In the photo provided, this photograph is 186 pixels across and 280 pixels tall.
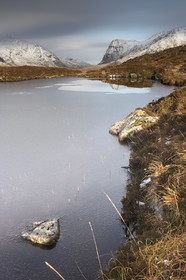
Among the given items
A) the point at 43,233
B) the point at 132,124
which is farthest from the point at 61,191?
the point at 132,124

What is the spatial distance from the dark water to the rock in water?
0.51 ft

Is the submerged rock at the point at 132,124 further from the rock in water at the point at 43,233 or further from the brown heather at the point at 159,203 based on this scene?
the rock in water at the point at 43,233

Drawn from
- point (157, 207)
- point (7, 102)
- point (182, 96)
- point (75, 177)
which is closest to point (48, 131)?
point (75, 177)

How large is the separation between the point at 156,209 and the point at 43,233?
285 cm

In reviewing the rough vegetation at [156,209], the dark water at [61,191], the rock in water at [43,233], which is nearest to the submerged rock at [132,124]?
the rough vegetation at [156,209]

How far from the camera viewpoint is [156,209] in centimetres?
554

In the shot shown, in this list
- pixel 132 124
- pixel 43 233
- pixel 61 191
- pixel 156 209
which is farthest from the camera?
pixel 132 124

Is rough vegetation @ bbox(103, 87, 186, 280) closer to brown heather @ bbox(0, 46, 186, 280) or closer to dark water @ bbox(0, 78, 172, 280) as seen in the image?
brown heather @ bbox(0, 46, 186, 280)

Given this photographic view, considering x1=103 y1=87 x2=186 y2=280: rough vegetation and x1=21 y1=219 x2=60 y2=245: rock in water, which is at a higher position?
x1=103 y1=87 x2=186 y2=280: rough vegetation

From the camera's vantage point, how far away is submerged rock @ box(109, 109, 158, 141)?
41.8 ft

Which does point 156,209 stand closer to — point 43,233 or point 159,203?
point 159,203

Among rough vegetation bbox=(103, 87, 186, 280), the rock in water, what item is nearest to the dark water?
the rock in water

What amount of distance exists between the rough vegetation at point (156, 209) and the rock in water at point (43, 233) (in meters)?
1.79

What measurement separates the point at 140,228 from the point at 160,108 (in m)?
10.6
